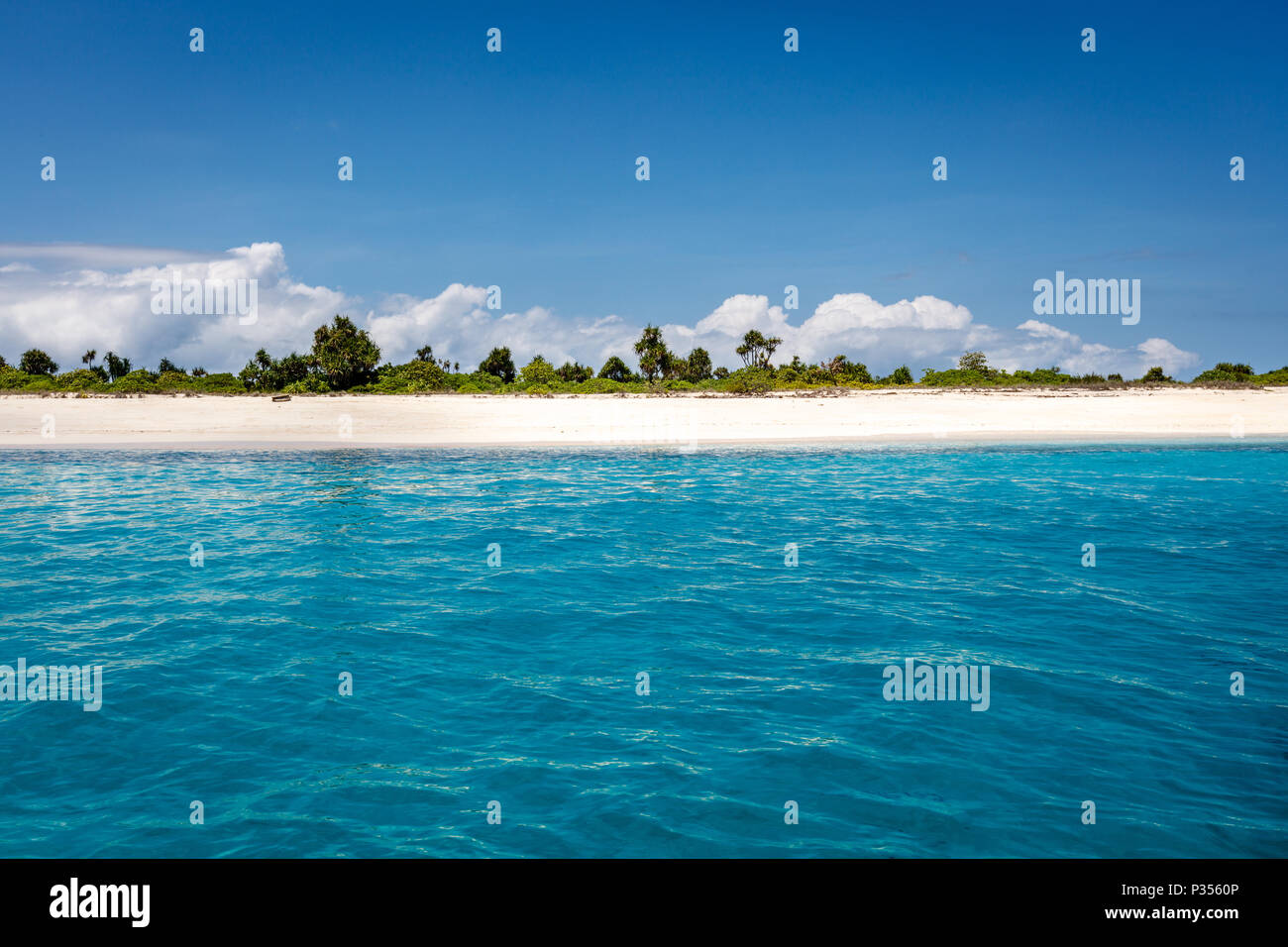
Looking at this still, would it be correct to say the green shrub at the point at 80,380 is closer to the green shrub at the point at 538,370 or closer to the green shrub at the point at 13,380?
the green shrub at the point at 13,380

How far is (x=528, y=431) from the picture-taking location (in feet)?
136

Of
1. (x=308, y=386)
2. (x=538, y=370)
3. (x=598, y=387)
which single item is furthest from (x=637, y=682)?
(x=538, y=370)

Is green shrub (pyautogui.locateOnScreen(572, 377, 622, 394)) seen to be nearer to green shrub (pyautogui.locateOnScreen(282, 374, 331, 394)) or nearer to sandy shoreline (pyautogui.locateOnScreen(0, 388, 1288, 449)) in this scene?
sandy shoreline (pyautogui.locateOnScreen(0, 388, 1288, 449))

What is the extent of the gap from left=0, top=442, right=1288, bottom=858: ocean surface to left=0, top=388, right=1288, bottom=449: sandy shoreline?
732 inches

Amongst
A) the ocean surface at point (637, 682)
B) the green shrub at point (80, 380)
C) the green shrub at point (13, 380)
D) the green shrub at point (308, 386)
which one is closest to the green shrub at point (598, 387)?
the green shrub at point (308, 386)

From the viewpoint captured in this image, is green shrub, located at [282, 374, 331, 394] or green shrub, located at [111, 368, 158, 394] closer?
green shrub, located at [111, 368, 158, 394]

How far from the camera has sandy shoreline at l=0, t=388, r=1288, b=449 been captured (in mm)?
39000

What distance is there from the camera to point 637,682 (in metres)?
9.65

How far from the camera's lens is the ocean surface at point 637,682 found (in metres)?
6.63

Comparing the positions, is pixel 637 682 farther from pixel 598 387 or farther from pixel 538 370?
pixel 538 370

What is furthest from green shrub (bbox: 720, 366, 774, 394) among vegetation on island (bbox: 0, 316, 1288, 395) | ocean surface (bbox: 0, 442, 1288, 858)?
ocean surface (bbox: 0, 442, 1288, 858)

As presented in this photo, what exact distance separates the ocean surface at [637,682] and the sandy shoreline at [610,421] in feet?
61.0
